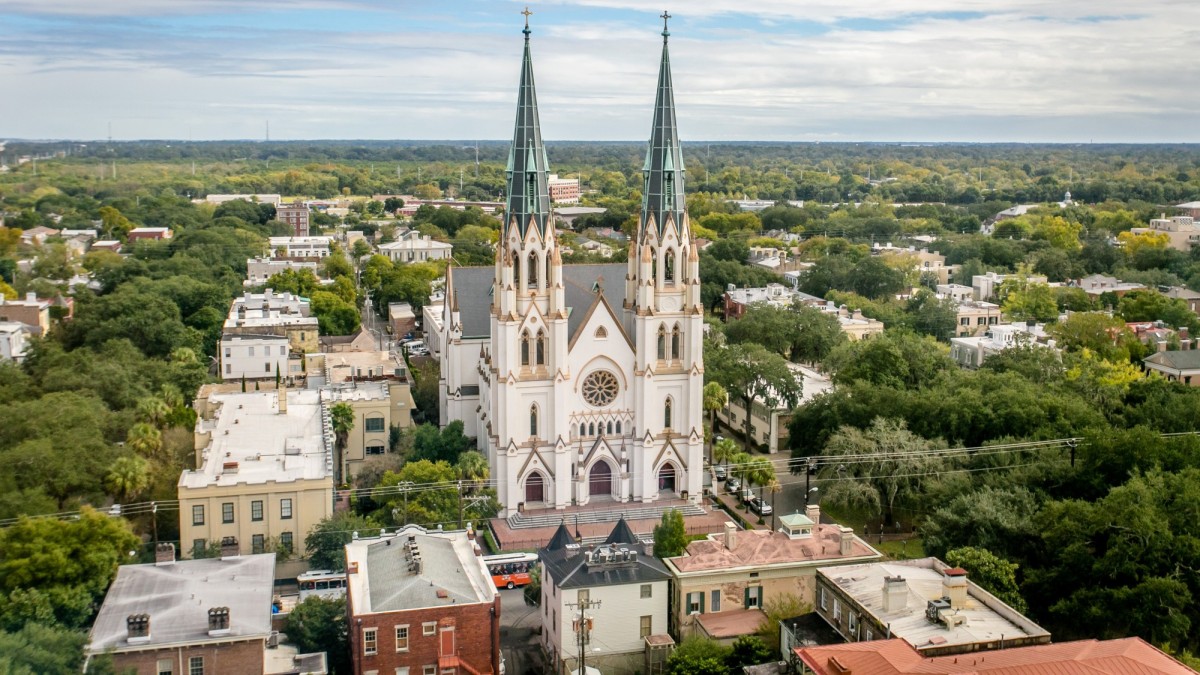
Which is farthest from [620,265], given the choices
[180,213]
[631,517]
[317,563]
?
[180,213]

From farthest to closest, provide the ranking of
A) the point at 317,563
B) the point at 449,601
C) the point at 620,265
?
the point at 620,265
the point at 317,563
the point at 449,601

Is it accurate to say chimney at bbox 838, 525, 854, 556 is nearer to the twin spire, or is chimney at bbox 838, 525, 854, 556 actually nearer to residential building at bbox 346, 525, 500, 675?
residential building at bbox 346, 525, 500, 675

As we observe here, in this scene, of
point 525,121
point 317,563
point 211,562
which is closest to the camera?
point 211,562

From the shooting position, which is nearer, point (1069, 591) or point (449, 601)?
point (449, 601)

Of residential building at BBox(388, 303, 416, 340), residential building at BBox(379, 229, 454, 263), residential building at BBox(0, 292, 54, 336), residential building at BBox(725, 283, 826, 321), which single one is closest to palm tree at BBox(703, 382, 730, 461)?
residential building at BBox(725, 283, 826, 321)

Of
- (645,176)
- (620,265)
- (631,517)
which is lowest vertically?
(631,517)

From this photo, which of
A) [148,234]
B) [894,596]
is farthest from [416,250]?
[894,596]

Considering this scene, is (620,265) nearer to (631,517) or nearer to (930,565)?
(631,517)
